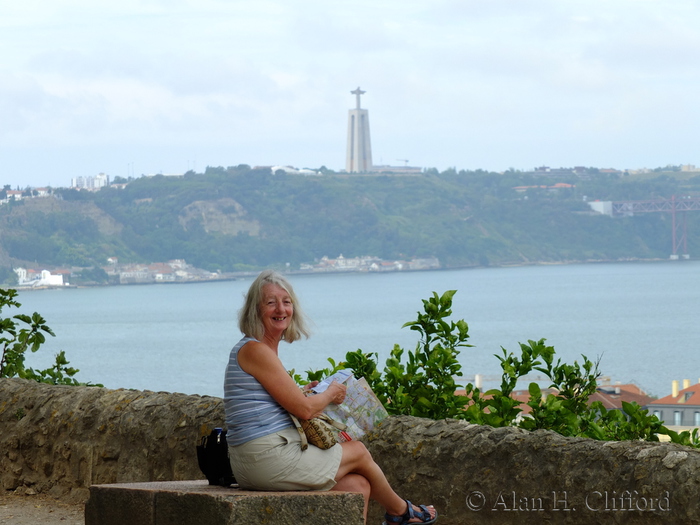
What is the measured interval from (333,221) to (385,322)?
185 feet

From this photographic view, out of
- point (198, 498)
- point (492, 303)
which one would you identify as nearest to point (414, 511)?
point (198, 498)

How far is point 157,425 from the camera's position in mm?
4203

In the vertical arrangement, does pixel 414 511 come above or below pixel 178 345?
above

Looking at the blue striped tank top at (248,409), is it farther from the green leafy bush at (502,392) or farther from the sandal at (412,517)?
the green leafy bush at (502,392)

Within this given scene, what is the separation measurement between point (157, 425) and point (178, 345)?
6215 centimetres

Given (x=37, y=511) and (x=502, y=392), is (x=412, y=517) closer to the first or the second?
(x=502, y=392)

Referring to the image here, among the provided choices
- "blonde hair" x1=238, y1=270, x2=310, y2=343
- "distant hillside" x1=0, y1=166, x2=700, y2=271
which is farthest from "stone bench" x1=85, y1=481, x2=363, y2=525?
"distant hillside" x1=0, y1=166, x2=700, y2=271

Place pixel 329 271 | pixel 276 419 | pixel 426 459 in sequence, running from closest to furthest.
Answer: pixel 276 419 < pixel 426 459 < pixel 329 271

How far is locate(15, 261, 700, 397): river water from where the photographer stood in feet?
177

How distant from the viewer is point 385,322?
79125 mm

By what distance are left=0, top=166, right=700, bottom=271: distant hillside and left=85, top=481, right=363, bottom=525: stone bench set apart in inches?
4583

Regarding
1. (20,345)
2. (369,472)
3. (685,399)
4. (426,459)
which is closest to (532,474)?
(426,459)

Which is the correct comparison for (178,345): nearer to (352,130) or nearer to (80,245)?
(80,245)

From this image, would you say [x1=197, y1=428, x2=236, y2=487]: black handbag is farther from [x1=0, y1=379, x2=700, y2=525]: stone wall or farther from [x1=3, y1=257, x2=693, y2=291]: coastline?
[x1=3, y1=257, x2=693, y2=291]: coastline
